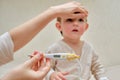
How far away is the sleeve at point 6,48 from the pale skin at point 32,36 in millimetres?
17

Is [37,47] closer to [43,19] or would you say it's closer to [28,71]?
[43,19]

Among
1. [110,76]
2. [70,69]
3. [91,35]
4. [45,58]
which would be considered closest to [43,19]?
[45,58]

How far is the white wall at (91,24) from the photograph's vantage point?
5.15 feet

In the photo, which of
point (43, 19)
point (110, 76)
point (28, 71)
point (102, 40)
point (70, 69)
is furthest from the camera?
point (102, 40)

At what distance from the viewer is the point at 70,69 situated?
96cm

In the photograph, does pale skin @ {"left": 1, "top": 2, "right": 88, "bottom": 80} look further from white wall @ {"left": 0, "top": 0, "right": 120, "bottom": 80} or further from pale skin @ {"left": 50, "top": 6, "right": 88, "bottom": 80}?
white wall @ {"left": 0, "top": 0, "right": 120, "bottom": 80}

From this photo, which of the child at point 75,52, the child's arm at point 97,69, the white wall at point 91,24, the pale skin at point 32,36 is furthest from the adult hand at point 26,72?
the white wall at point 91,24

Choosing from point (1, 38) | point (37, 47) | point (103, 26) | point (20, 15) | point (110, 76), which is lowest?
point (110, 76)

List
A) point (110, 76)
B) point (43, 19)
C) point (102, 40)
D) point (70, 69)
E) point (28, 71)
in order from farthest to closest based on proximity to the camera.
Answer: point (102, 40), point (110, 76), point (70, 69), point (43, 19), point (28, 71)

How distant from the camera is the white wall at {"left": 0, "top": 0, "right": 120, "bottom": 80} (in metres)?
1.57

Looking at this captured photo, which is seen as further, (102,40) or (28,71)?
(102,40)

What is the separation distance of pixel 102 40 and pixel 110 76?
309mm

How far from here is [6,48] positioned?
61 centimetres

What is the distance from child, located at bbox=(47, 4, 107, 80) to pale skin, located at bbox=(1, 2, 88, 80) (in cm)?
22
